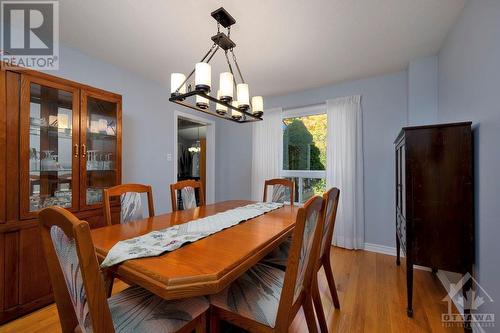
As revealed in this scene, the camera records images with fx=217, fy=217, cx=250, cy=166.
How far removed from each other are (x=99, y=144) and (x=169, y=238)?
1.68 metres

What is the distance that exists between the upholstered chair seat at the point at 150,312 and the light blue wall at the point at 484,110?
170cm

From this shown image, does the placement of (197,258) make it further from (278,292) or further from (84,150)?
(84,150)

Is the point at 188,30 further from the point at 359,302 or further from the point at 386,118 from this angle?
the point at 359,302

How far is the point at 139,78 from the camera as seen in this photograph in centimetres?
289

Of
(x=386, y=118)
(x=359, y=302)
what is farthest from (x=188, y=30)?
(x=359, y=302)

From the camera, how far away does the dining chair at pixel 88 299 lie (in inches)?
25.5

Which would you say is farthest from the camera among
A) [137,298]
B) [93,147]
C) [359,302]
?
[93,147]

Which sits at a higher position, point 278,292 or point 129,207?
point 129,207

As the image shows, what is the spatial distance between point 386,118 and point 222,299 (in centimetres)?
291

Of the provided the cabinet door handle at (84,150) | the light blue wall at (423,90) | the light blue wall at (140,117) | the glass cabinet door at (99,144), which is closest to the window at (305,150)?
the light blue wall at (423,90)

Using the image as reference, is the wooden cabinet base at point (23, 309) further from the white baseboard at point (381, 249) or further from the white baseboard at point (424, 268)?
the white baseboard at point (381, 249)

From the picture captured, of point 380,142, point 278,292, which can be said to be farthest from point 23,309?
point 380,142
